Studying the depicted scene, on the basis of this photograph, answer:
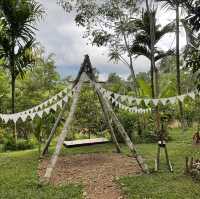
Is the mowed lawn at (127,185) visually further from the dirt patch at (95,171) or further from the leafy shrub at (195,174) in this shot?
the dirt patch at (95,171)

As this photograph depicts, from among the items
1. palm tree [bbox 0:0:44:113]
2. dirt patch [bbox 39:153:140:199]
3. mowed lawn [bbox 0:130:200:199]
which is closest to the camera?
mowed lawn [bbox 0:130:200:199]

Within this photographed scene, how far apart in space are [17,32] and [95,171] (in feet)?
19.9

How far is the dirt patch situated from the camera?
6.73 metres

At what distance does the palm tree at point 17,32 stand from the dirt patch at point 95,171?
11.6ft

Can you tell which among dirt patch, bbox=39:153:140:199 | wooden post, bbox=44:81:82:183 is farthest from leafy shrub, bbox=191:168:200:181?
wooden post, bbox=44:81:82:183

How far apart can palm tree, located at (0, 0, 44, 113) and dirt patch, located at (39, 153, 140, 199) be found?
11.6 feet

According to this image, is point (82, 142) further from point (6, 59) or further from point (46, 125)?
point (6, 59)

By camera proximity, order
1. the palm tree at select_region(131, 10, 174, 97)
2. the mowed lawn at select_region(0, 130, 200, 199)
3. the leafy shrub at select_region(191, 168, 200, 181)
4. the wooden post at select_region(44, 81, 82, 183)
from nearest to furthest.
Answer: the mowed lawn at select_region(0, 130, 200, 199)
the leafy shrub at select_region(191, 168, 200, 181)
the wooden post at select_region(44, 81, 82, 183)
the palm tree at select_region(131, 10, 174, 97)

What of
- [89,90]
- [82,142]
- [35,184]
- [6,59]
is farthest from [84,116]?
[35,184]

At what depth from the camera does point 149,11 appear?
49.0 feet

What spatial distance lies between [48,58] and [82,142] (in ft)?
36.0

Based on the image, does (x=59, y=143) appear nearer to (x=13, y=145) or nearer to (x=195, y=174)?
(x=195, y=174)

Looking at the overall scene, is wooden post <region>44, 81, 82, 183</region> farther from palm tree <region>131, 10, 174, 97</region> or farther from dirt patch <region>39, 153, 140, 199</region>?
palm tree <region>131, 10, 174, 97</region>

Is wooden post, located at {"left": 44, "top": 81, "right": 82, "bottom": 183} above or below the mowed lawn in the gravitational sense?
above
